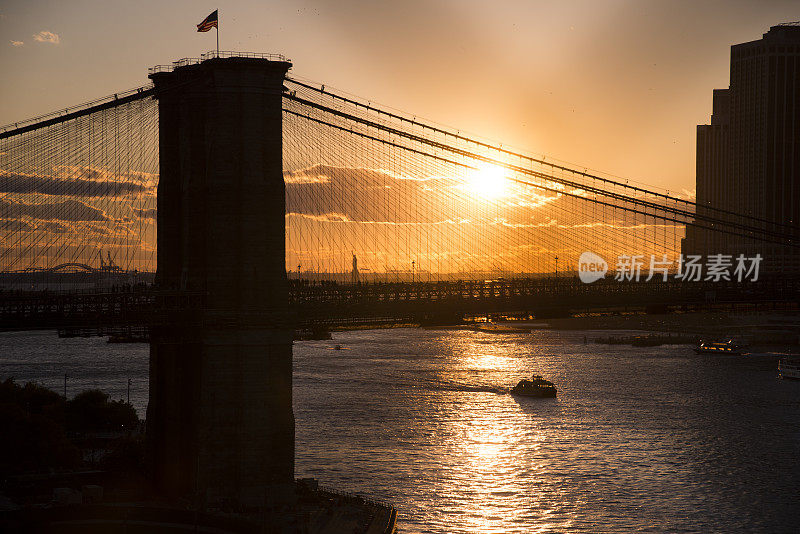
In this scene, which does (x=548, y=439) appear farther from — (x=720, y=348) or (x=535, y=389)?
(x=720, y=348)

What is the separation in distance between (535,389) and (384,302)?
39.7 m

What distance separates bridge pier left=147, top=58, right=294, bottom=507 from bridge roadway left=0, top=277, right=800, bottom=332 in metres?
0.54

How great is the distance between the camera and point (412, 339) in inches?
6152

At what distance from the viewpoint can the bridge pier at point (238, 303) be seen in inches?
1262

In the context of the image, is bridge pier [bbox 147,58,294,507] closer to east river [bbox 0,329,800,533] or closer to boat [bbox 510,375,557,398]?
east river [bbox 0,329,800,533]

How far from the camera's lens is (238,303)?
3250 centimetres

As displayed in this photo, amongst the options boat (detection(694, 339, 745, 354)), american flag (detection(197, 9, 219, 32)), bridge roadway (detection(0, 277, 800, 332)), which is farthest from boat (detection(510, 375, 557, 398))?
boat (detection(694, 339, 745, 354))

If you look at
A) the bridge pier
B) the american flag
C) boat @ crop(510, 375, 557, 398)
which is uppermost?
the american flag

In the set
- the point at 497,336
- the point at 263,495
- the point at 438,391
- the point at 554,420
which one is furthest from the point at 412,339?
the point at 263,495

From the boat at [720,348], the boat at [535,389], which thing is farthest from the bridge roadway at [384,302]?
the boat at [720,348]

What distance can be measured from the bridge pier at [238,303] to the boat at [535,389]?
1870 inches

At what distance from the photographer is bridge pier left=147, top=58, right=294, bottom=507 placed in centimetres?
3206

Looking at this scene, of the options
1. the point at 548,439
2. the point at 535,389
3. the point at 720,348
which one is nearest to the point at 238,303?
→ the point at 548,439

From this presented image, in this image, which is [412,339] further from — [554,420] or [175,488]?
[175,488]
